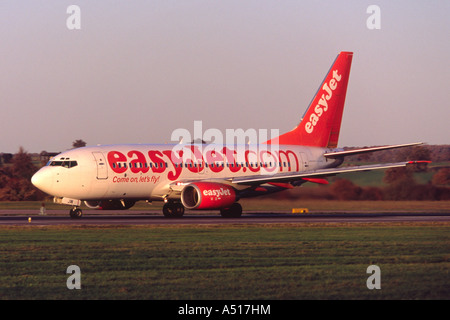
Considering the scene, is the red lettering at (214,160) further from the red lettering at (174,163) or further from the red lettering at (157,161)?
the red lettering at (157,161)

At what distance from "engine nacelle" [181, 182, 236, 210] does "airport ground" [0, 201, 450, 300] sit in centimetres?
557

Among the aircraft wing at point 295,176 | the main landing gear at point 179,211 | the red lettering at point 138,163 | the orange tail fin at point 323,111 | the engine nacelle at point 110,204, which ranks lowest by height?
the main landing gear at point 179,211

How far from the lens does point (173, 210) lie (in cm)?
4028

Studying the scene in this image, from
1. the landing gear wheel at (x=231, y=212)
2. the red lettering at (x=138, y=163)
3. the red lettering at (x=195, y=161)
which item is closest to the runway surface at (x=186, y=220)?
the landing gear wheel at (x=231, y=212)

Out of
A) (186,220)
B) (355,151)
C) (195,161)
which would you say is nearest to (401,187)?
(355,151)

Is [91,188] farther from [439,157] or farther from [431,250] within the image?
[439,157]

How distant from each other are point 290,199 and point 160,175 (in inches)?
386

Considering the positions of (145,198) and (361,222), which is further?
(145,198)

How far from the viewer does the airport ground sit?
14.8 m

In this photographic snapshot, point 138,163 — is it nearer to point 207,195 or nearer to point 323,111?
point 207,195

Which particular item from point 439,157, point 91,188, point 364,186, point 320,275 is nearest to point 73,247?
point 320,275

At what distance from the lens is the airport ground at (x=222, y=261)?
1477cm

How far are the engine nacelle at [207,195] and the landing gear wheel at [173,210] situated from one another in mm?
1316
